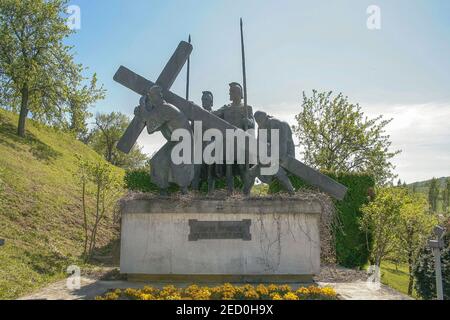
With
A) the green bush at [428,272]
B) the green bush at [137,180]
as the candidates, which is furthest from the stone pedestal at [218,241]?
the green bush at [137,180]

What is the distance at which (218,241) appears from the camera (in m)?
8.80

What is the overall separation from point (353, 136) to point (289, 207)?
1821 cm

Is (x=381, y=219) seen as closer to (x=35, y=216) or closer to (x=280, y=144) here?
(x=280, y=144)

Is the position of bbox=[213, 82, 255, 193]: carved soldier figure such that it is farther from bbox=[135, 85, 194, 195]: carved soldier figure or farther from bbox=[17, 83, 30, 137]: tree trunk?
bbox=[17, 83, 30, 137]: tree trunk

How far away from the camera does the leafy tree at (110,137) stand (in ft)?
158

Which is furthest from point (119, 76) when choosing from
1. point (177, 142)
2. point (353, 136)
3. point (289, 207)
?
point (353, 136)

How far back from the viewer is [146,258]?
881 cm

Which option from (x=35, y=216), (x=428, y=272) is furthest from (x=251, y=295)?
(x=35, y=216)

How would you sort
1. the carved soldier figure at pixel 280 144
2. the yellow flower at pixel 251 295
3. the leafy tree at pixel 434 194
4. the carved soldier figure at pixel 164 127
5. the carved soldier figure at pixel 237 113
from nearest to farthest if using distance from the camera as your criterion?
the yellow flower at pixel 251 295
the carved soldier figure at pixel 164 127
the carved soldier figure at pixel 280 144
the carved soldier figure at pixel 237 113
the leafy tree at pixel 434 194

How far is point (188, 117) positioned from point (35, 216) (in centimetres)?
875

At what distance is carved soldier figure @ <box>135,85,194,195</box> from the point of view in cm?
912

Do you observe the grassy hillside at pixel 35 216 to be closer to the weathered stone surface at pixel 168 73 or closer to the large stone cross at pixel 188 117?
the large stone cross at pixel 188 117

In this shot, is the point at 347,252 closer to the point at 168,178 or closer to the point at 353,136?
the point at 168,178

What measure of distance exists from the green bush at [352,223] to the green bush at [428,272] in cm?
209
